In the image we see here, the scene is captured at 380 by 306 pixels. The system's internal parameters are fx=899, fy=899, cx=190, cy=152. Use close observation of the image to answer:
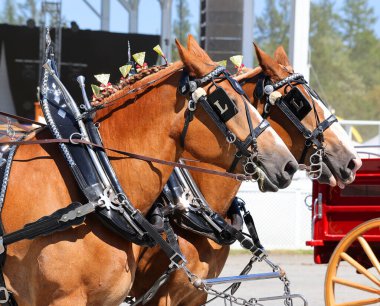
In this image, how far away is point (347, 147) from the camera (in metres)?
4.99

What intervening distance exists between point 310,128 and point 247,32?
32.7ft

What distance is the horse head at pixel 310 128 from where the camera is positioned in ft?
16.3

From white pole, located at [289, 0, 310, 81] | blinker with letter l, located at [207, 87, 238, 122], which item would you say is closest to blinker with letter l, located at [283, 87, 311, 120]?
blinker with letter l, located at [207, 87, 238, 122]

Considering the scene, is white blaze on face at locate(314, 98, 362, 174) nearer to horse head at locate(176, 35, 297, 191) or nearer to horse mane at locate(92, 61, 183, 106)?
horse head at locate(176, 35, 297, 191)

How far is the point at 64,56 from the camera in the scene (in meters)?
19.2

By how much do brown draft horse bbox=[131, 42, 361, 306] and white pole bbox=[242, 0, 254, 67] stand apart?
9.27 m

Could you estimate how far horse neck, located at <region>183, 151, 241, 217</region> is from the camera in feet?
17.4

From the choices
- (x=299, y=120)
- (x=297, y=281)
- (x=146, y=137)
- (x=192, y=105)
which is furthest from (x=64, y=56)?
(x=192, y=105)

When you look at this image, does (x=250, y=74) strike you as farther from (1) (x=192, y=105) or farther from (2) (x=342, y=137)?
(1) (x=192, y=105)

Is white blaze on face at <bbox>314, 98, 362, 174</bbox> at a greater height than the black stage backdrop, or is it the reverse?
white blaze on face at <bbox>314, 98, 362, 174</bbox>

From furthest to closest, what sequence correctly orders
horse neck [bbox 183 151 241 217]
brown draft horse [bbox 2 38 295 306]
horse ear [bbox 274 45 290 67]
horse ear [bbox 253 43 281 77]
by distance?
1. horse ear [bbox 274 45 290 67]
2. horse neck [bbox 183 151 241 217]
3. horse ear [bbox 253 43 281 77]
4. brown draft horse [bbox 2 38 295 306]

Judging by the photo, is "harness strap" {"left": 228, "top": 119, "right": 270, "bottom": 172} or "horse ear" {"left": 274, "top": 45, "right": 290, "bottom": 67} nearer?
"harness strap" {"left": 228, "top": 119, "right": 270, "bottom": 172}

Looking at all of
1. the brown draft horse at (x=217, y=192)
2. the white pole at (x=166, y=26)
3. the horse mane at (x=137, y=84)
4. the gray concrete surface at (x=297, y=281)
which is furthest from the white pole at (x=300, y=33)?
the horse mane at (x=137, y=84)

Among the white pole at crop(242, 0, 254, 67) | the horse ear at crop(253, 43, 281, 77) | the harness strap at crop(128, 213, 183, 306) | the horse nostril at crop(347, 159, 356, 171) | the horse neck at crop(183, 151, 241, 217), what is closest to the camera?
the harness strap at crop(128, 213, 183, 306)
